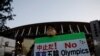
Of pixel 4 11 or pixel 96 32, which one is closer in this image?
pixel 96 32

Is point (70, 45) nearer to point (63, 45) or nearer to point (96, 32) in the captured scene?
point (63, 45)

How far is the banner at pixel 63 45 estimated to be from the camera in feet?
14.9

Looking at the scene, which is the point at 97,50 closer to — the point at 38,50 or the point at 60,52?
the point at 60,52

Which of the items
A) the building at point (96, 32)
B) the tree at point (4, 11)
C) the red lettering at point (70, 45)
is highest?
the tree at point (4, 11)

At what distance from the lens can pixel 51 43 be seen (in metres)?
4.98

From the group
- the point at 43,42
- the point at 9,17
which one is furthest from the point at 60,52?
the point at 9,17

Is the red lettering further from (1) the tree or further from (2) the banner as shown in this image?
(1) the tree

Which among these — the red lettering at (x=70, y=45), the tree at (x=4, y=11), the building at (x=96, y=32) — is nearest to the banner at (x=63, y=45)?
the red lettering at (x=70, y=45)

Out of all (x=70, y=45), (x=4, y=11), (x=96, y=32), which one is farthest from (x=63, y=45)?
(x=4, y=11)

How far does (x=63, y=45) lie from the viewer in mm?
4852

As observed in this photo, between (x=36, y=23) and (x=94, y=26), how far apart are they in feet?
147

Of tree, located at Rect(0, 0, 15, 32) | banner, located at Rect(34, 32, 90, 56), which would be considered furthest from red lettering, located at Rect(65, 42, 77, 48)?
tree, located at Rect(0, 0, 15, 32)

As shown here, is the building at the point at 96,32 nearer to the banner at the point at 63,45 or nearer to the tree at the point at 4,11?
the banner at the point at 63,45

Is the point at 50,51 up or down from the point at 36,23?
down
